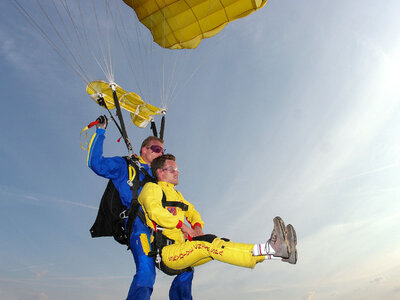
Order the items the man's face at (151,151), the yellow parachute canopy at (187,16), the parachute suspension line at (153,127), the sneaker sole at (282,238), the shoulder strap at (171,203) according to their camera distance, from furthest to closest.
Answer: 1. the yellow parachute canopy at (187,16)
2. the parachute suspension line at (153,127)
3. the man's face at (151,151)
4. the shoulder strap at (171,203)
5. the sneaker sole at (282,238)

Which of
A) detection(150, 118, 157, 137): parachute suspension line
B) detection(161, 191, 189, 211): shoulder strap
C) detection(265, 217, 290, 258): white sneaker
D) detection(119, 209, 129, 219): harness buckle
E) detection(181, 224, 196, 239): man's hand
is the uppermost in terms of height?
detection(150, 118, 157, 137): parachute suspension line

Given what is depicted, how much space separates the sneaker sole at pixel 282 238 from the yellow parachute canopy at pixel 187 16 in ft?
18.7

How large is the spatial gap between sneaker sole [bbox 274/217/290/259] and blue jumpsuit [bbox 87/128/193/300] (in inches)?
59.9

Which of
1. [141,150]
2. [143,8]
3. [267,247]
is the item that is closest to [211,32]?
[143,8]

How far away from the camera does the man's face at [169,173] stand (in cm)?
395

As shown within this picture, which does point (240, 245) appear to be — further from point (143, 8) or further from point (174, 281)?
point (143, 8)

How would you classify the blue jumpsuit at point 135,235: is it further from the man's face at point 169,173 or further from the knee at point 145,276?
the man's face at point 169,173

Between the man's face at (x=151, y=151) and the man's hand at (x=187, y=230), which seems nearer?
the man's hand at (x=187, y=230)

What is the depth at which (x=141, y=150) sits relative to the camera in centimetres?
477

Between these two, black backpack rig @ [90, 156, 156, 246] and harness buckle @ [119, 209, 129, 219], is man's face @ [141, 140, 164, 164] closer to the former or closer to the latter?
black backpack rig @ [90, 156, 156, 246]

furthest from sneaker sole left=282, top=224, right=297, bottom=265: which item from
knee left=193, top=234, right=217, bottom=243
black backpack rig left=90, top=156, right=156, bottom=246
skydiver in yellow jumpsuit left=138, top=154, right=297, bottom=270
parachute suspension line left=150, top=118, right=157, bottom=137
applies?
parachute suspension line left=150, top=118, right=157, bottom=137

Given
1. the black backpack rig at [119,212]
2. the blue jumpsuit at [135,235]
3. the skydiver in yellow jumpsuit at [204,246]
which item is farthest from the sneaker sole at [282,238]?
the blue jumpsuit at [135,235]

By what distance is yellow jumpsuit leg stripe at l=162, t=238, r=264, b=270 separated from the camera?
3.00 m

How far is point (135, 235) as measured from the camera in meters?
3.75
